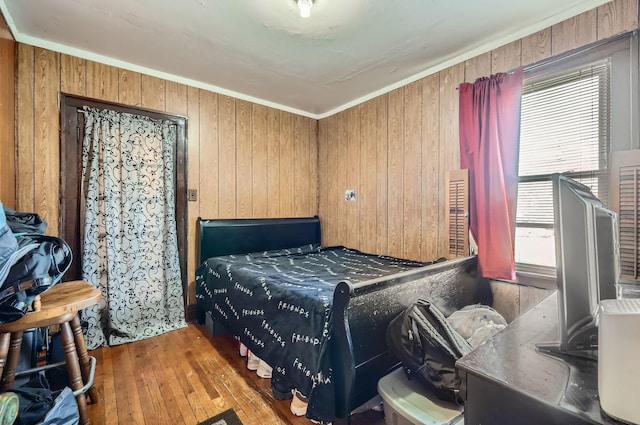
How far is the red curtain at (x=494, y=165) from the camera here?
204 centimetres

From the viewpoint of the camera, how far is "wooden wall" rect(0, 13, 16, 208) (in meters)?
1.84

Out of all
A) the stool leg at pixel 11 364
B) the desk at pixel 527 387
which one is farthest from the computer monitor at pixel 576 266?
the stool leg at pixel 11 364

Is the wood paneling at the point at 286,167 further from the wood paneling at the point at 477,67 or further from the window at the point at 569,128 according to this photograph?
the window at the point at 569,128

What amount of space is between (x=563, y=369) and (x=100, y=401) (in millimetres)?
2358

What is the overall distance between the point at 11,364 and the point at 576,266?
2362 millimetres

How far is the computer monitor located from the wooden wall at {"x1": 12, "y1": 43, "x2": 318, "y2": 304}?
2.98m

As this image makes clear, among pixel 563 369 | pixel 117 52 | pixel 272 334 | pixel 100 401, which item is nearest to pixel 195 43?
pixel 117 52

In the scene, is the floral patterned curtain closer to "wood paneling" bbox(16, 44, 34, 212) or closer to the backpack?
"wood paneling" bbox(16, 44, 34, 212)

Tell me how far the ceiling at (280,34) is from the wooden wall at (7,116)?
19cm

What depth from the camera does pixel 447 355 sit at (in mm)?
1259

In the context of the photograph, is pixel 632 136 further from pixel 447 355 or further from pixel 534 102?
pixel 447 355

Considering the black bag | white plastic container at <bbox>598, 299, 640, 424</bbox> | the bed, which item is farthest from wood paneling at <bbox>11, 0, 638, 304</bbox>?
white plastic container at <bbox>598, 299, 640, 424</bbox>

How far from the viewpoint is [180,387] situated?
6.15 ft

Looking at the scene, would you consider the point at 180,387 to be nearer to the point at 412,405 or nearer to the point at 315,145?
the point at 412,405
